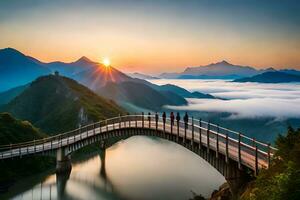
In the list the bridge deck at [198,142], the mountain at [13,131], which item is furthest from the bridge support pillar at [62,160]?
the mountain at [13,131]

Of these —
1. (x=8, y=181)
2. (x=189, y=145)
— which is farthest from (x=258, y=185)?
(x=8, y=181)

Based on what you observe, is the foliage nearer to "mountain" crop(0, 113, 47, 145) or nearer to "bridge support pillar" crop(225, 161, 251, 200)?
"bridge support pillar" crop(225, 161, 251, 200)

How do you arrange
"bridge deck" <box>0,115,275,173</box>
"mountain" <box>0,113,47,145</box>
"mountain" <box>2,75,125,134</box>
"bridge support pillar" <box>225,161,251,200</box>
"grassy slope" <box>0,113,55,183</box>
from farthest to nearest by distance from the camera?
1. "mountain" <box>2,75,125,134</box>
2. "mountain" <box>0,113,47,145</box>
3. "grassy slope" <box>0,113,55,183</box>
4. "bridge support pillar" <box>225,161,251,200</box>
5. "bridge deck" <box>0,115,275,173</box>

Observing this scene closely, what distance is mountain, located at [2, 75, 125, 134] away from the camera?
492ft

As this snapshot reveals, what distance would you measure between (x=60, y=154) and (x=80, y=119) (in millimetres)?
69179

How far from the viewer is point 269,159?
3195 cm

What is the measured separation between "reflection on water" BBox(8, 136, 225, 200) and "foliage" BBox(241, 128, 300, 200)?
34468mm

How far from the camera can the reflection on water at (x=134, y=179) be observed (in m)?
66.6

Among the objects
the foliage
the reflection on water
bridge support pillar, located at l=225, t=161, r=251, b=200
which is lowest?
the reflection on water

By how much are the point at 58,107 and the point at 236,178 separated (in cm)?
13762

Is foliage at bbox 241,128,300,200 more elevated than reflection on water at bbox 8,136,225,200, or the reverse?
foliage at bbox 241,128,300,200

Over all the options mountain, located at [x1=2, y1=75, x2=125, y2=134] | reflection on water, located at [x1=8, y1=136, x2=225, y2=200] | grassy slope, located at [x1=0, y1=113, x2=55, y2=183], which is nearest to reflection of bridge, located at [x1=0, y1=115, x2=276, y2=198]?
grassy slope, located at [x1=0, y1=113, x2=55, y2=183]

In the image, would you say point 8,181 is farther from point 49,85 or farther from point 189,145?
point 49,85

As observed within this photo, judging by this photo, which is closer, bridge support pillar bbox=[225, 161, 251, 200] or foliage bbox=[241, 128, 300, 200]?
foliage bbox=[241, 128, 300, 200]
